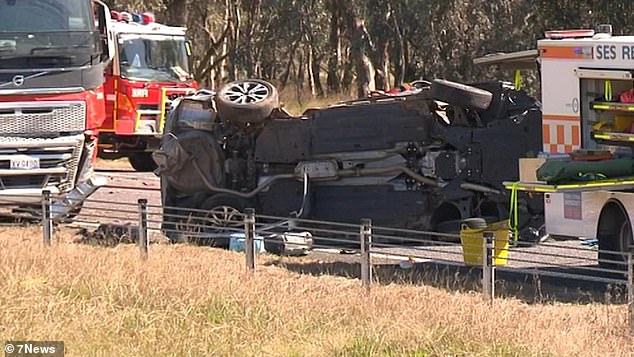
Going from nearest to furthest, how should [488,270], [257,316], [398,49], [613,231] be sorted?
[257,316]
[488,270]
[613,231]
[398,49]

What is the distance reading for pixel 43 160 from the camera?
60.7 feet

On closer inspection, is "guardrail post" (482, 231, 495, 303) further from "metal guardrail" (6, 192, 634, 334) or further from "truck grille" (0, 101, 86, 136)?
"truck grille" (0, 101, 86, 136)

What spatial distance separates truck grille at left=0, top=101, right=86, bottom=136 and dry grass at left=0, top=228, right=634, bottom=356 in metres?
4.99

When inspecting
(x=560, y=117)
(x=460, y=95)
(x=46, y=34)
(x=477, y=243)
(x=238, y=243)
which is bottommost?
(x=238, y=243)

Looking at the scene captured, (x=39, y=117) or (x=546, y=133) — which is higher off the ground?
(x=39, y=117)

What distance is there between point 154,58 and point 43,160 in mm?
10587

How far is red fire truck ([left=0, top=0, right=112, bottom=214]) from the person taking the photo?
18234 mm

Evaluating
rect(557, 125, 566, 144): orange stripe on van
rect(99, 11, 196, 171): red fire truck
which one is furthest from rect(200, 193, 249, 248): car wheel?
rect(99, 11, 196, 171): red fire truck

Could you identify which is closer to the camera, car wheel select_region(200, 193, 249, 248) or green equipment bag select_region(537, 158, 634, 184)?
green equipment bag select_region(537, 158, 634, 184)

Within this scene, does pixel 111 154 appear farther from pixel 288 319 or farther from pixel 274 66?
pixel 274 66

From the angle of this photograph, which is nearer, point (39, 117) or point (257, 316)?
point (257, 316)

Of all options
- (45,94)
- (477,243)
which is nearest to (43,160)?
(45,94)

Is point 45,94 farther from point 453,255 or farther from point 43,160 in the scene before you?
point 453,255

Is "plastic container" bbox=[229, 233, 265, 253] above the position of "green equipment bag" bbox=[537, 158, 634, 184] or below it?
below
